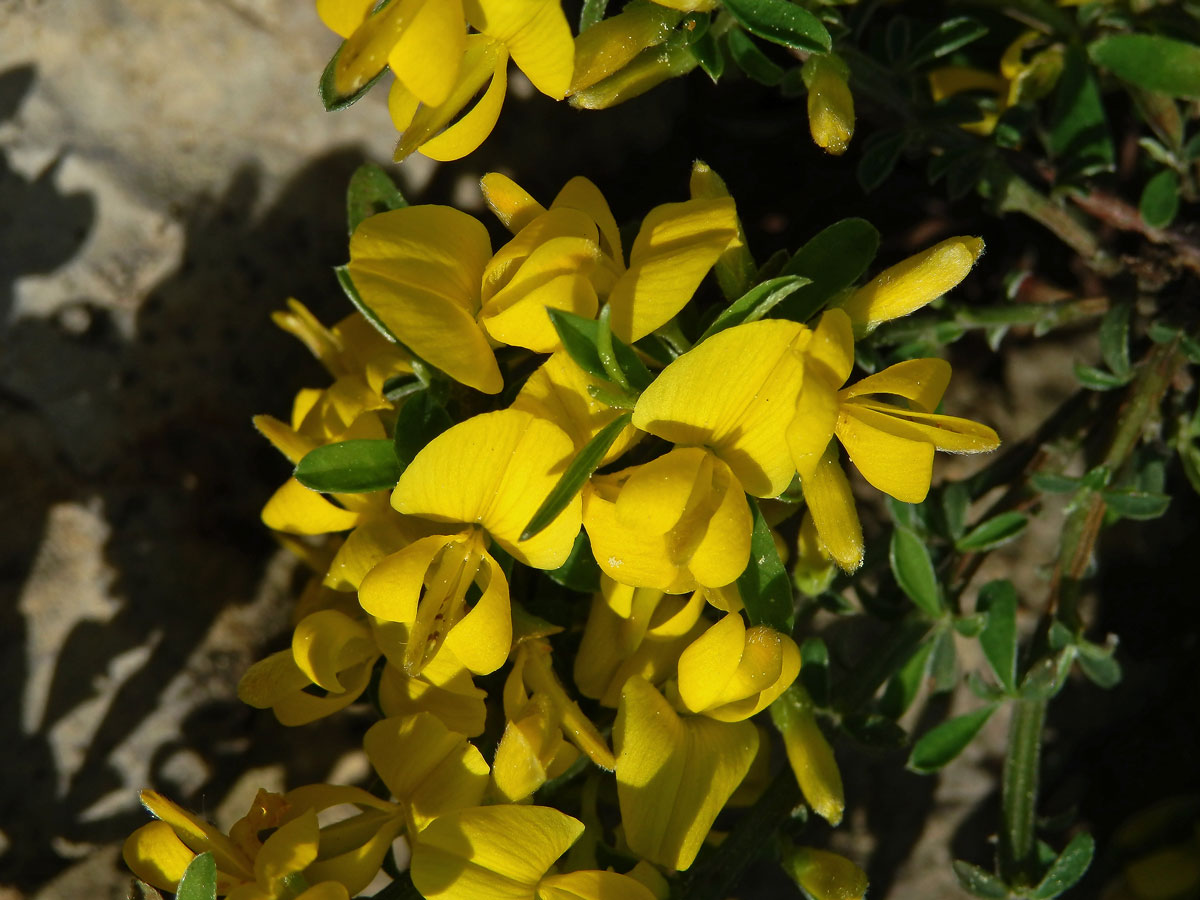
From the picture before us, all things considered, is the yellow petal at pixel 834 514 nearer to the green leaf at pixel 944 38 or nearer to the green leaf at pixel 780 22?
the green leaf at pixel 780 22

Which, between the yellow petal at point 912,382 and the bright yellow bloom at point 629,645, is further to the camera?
the bright yellow bloom at point 629,645

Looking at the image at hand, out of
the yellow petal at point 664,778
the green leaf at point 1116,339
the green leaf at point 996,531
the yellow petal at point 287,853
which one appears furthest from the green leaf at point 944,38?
the yellow petal at point 287,853

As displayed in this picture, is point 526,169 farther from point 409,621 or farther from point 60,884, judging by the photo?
point 60,884

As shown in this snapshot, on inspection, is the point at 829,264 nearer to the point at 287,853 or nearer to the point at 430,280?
the point at 430,280

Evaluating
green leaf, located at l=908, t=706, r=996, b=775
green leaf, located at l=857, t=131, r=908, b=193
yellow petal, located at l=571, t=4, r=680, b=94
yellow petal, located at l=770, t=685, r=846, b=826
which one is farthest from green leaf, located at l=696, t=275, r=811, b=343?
green leaf, located at l=908, t=706, r=996, b=775

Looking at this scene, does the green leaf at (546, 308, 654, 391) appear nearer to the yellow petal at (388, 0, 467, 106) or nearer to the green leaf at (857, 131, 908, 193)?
the yellow petal at (388, 0, 467, 106)

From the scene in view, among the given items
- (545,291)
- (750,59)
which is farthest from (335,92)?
(750,59)
